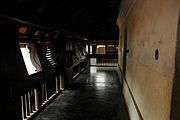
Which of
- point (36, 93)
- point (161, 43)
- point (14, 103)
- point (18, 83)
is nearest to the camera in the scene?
point (161, 43)

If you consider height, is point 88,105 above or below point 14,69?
below

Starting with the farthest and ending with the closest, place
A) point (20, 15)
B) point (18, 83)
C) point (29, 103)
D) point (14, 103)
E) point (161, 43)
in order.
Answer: point (29, 103), point (18, 83), point (14, 103), point (20, 15), point (161, 43)

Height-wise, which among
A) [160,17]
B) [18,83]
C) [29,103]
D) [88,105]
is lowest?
[88,105]

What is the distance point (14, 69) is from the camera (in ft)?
10.1

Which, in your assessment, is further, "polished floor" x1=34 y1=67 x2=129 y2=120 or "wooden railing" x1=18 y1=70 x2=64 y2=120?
"polished floor" x1=34 y1=67 x2=129 y2=120

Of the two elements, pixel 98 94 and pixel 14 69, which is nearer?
pixel 14 69

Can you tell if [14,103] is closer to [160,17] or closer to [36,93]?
[36,93]

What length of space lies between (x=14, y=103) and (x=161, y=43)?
8.98 feet

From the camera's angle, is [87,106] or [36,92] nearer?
[36,92]

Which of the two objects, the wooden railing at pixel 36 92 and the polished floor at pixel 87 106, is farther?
the polished floor at pixel 87 106

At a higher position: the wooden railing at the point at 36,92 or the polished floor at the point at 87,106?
the wooden railing at the point at 36,92

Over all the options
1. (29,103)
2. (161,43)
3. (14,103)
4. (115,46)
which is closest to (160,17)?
(161,43)

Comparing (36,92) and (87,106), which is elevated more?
(36,92)

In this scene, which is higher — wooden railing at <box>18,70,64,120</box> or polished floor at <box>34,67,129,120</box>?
wooden railing at <box>18,70,64,120</box>
